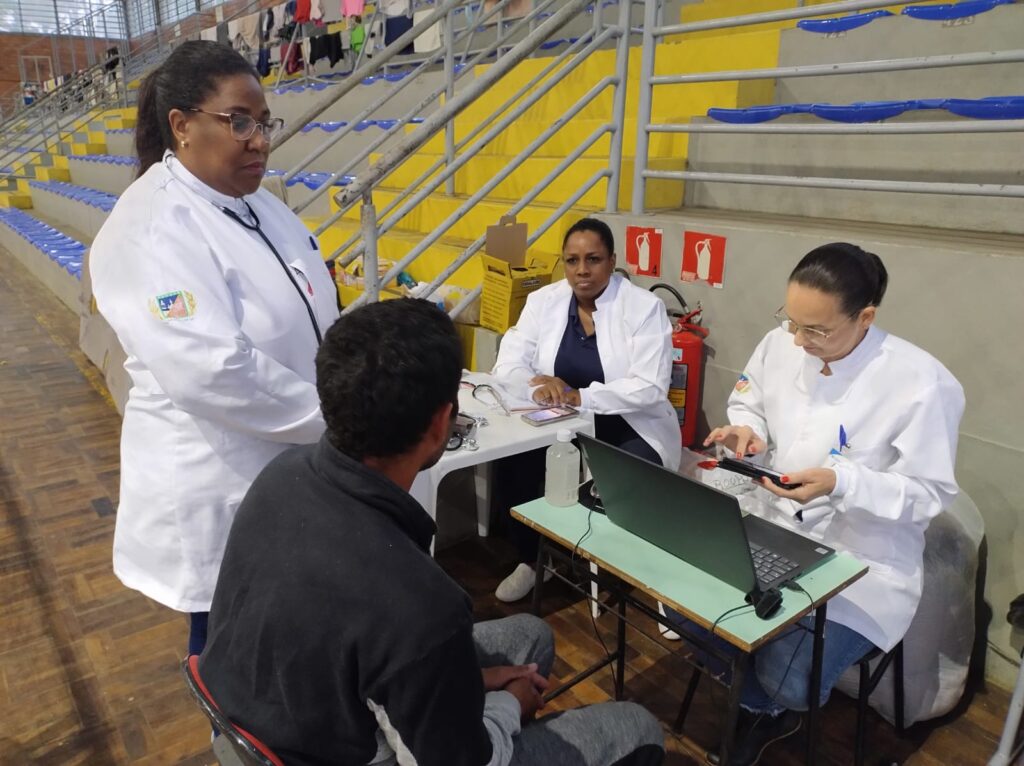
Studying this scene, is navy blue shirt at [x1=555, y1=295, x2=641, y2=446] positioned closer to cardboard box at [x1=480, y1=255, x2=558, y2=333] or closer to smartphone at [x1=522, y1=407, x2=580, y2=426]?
smartphone at [x1=522, y1=407, x2=580, y2=426]

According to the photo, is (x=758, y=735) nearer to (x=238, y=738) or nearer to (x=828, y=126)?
(x=238, y=738)

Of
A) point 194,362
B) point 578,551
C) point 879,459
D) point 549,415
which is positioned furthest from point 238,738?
point 549,415

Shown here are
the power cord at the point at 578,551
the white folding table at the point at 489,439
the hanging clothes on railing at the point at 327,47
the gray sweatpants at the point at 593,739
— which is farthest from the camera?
the hanging clothes on railing at the point at 327,47

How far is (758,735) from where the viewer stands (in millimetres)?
1665

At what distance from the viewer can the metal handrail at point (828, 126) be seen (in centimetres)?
194

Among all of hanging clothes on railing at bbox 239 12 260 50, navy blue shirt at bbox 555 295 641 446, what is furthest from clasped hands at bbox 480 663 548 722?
hanging clothes on railing at bbox 239 12 260 50

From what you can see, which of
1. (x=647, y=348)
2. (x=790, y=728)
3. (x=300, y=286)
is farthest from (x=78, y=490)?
(x=790, y=728)

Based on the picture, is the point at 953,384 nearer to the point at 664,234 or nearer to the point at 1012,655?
the point at 1012,655

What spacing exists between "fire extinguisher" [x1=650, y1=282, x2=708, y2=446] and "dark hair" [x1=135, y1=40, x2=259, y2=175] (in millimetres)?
1751

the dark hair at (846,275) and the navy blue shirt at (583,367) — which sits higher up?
the dark hair at (846,275)

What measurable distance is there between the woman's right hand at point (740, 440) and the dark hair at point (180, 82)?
129 centimetres

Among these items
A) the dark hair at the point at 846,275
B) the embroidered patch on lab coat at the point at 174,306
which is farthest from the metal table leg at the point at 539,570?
the embroidered patch on lab coat at the point at 174,306

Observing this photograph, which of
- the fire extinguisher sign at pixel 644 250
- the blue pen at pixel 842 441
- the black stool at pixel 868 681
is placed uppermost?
the fire extinguisher sign at pixel 644 250

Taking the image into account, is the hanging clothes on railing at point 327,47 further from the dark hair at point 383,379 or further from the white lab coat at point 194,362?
the dark hair at point 383,379
